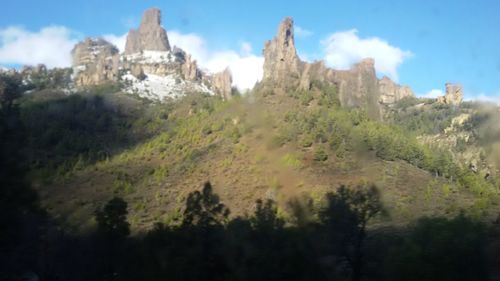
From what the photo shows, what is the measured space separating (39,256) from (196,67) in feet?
496

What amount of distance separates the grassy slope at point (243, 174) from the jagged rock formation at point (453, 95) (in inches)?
2896

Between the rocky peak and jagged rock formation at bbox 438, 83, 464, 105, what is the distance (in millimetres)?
58625

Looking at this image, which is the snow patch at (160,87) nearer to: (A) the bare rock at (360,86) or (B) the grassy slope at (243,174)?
(B) the grassy slope at (243,174)

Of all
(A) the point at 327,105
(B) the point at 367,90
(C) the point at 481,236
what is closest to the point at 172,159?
(A) the point at 327,105

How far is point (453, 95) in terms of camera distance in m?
144

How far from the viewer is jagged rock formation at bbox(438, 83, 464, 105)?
13875cm

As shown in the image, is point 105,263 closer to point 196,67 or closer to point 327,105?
point 327,105

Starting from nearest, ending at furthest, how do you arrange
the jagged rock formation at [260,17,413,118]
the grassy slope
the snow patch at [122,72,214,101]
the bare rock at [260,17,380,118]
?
1. the grassy slope
2. the bare rock at [260,17,380,118]
3. the jagged rock formation at [260,17,413,118]
4. the snow patch at [122,72,214,101]

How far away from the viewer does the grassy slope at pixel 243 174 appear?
32.8m

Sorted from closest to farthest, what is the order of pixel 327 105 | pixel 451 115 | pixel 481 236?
pixel 481 236
pixel 327 105
pixel 451 115

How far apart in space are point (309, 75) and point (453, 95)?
240 feet

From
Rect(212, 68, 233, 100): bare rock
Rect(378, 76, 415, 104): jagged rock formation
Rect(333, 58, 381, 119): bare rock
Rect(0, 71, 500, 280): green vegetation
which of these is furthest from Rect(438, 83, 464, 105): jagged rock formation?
Rect(0, 71, 500, 280): green vegetation

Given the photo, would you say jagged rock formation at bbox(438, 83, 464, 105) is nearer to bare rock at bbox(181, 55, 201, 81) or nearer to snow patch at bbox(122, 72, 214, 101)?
snow patch at bbox(122, 72, 214, 101)

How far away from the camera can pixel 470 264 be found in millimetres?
17859
